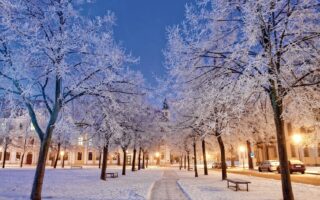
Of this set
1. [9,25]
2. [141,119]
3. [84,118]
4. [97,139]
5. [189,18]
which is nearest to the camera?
[9,25]

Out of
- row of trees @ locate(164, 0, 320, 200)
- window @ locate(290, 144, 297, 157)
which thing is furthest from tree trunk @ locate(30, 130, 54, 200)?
window @ locate(290, 144, 297, 157)

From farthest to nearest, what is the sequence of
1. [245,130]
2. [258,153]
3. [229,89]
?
[258,153], [245,130], [229,89]

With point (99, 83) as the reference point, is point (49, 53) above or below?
above

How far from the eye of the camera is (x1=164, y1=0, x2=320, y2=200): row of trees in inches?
339

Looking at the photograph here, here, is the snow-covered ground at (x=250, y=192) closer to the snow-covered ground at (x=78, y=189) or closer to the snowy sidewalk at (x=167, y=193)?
the snowy sidewalk at (x=167, y=193)

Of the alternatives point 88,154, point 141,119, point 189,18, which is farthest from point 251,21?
point 88,154

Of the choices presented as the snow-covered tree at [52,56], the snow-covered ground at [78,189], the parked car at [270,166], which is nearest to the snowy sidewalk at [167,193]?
the snow-covered ground at [78,189]

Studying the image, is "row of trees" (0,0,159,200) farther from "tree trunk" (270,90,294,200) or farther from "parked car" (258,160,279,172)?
"parked car" (258,160,279,172)

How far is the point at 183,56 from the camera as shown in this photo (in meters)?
11.0

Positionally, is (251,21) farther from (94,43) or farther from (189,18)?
(94,43)

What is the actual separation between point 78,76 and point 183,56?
4.60 m

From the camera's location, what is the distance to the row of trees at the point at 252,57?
8.61 metres

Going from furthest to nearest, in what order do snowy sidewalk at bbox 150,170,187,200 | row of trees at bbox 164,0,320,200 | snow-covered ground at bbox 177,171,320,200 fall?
1. snowy sidewalk at bbox 150,170,187,200
2. snow-covered ground at bbox 177,171,320,200
3. row of trees at bbox 164,0,320,200

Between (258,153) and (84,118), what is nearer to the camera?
(84,118)
